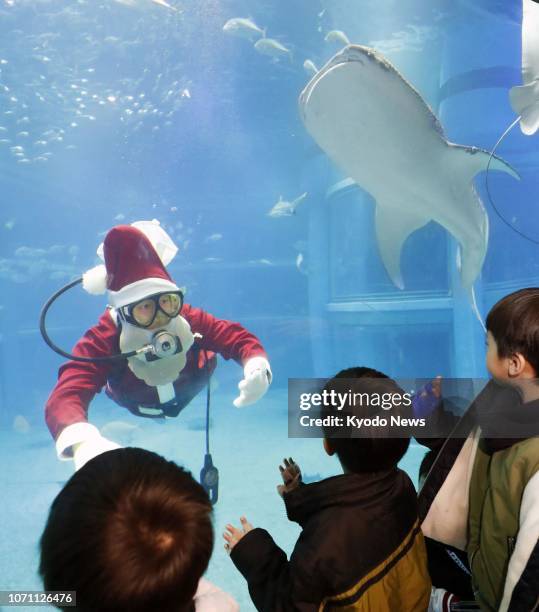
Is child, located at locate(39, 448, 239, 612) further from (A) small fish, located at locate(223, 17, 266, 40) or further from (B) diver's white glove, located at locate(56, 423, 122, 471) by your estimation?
(A) small fish, located at locate(223, 17, 266, 40)

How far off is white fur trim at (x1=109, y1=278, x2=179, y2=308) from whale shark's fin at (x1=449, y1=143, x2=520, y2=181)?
216cm

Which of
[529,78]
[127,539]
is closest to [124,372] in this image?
[127,539]

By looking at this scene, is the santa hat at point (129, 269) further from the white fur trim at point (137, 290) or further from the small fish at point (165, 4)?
the small fish at point (165, 4)

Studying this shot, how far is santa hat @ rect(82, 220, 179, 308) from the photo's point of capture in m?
1.93

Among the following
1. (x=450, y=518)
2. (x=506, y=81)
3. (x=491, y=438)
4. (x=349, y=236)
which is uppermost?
(x=506, y=81)

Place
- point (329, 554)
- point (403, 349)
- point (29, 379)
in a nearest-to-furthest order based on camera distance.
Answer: point (329, 554) → point (403, 349) → point (29, 379)

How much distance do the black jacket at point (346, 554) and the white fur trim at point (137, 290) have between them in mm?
1189

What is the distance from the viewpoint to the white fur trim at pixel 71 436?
1.60 meters

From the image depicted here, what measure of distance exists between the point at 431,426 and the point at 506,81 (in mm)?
5523

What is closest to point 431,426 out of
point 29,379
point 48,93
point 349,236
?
point 349,236

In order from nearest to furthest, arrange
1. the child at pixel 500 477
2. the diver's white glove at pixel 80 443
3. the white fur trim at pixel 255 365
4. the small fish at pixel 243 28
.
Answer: the child at pixel 500 477
the diver's white glove at pixel 80 443
the white fur trim at pixel 255 365
the small fish at pixel 243 28

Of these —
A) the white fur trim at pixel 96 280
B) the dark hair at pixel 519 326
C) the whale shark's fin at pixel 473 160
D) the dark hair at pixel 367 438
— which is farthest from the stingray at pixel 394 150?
the dark hair at pixel 367 438

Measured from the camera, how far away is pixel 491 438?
1.07m

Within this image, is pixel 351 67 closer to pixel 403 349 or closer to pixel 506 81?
pixel 506 81
